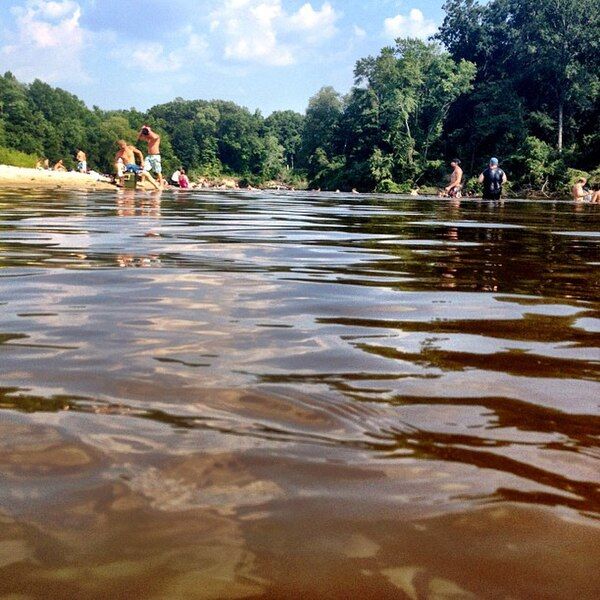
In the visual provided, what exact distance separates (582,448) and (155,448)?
30.1 inches

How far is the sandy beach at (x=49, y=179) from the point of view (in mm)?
21875

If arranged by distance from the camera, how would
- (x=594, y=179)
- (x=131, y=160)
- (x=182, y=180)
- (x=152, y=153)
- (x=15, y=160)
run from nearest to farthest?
(x=152, y=153)
(x=131, y=160)
(x=182, y=180)
(x=15, y=160)
(x=594, y=179)

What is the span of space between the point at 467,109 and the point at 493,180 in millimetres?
41493

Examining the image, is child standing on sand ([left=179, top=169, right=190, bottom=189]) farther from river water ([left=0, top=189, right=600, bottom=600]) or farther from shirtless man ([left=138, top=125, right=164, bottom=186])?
river water ([left=0, top=189, right=600, bottom=600])

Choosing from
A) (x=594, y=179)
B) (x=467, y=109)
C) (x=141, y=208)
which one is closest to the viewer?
(x=141, y=208)

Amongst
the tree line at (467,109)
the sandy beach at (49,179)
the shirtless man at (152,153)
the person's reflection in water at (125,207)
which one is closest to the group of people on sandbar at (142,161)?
the shirtless man at (152,153)

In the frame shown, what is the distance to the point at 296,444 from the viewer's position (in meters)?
1.19

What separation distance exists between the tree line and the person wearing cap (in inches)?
1049

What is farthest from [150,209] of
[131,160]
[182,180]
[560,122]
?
[560,122]

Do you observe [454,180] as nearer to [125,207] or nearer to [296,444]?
[125,207]

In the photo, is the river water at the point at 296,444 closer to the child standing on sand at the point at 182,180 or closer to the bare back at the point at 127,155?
the bare back at the point at 127,155

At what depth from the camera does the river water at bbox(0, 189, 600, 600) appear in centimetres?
81

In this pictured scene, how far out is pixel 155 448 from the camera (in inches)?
45.1

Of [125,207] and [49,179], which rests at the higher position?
[49,179]
